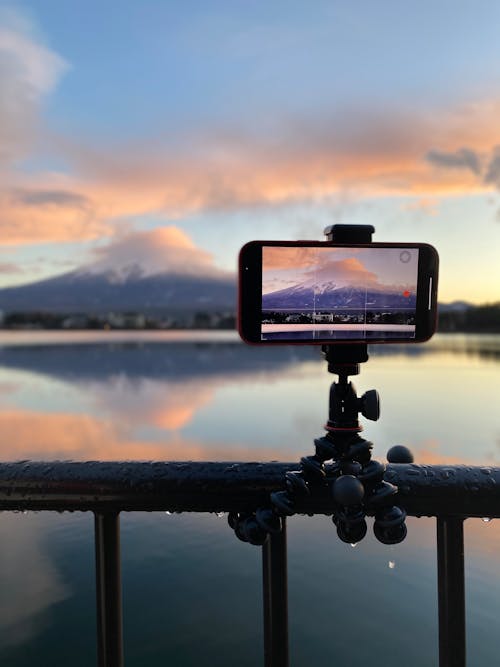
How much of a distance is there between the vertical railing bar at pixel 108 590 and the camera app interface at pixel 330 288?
61 centimetres

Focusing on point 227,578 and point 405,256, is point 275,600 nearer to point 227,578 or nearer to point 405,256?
point 405,256

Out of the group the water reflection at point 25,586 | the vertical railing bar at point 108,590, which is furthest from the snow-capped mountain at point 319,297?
the water reflection at point 25,586

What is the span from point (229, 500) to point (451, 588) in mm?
568

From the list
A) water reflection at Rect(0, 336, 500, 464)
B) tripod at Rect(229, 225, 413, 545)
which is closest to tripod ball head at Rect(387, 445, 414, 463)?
tripod at Rect(229, 225, 413, 545)

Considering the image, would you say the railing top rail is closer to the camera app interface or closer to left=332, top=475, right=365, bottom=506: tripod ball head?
left=332, top=475, right=365, bottom=506: tripod ball head

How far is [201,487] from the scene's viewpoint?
122 cm

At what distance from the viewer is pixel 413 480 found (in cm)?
121

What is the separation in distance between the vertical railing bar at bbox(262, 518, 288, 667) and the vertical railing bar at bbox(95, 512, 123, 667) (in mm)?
351

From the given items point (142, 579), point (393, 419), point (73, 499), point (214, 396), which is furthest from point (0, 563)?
point (214, 396)

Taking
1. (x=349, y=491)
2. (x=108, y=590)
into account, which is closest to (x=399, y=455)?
(x=349, y=491)

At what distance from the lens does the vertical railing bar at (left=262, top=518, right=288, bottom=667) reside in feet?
4.13

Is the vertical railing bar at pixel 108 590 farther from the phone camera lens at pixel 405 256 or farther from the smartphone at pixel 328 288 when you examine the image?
the phone camera lens at pixel 405 256

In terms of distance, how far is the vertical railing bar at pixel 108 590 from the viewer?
1271 millimetres

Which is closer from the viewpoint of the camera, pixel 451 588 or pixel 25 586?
pixel 451 588
